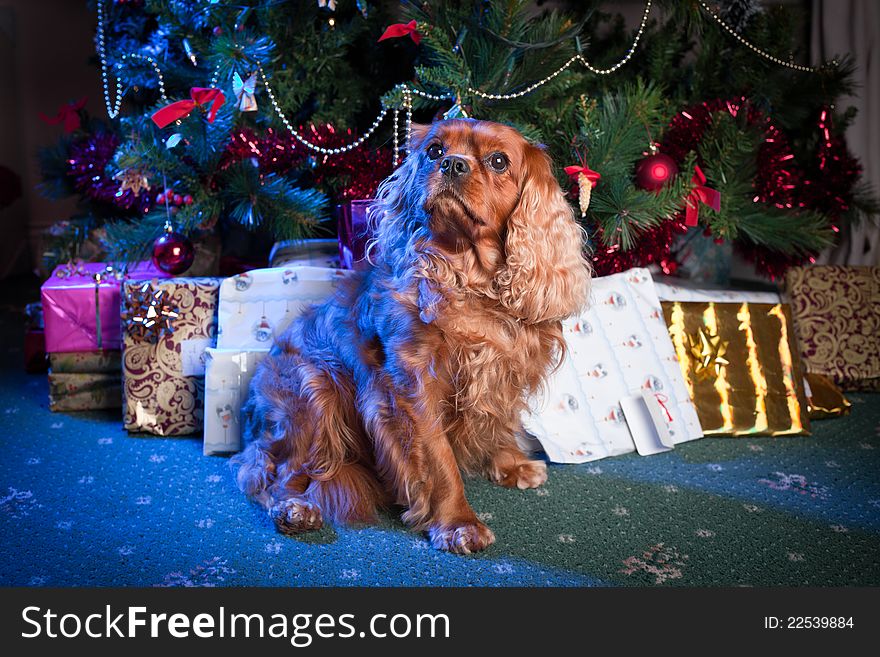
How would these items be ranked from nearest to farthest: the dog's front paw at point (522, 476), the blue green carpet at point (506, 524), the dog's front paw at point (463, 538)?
the blue green carpet at point (506, 524)
the dog's front paw at point (463, 538)
the dog's front paw at point (522, 476)

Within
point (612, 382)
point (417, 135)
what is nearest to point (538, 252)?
point (417, 135)

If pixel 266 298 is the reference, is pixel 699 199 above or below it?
above

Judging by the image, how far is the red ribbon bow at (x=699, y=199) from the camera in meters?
2.50

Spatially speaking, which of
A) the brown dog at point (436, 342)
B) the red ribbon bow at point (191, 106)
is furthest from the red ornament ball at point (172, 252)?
the brown dog at point (436, 342)

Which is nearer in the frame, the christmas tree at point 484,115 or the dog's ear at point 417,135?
the dog's ear at point 417,135

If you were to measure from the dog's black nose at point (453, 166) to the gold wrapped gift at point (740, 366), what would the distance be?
114 cm

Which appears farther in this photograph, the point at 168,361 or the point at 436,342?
the point at 168,361

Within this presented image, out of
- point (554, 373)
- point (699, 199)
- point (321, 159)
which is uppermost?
point (321, 159)

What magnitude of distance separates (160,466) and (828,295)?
2280mm

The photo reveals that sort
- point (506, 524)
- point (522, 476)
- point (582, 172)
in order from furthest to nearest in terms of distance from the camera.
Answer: point (582, 172) → point (522, 476) → point (506, 524)

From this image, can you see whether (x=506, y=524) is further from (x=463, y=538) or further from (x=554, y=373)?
(x=554, y=373)

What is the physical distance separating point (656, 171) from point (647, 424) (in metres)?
0.75

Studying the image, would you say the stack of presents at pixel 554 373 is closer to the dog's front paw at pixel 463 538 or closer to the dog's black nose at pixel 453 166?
the dog's front paw at pixel 463 538

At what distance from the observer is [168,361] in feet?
8.00
